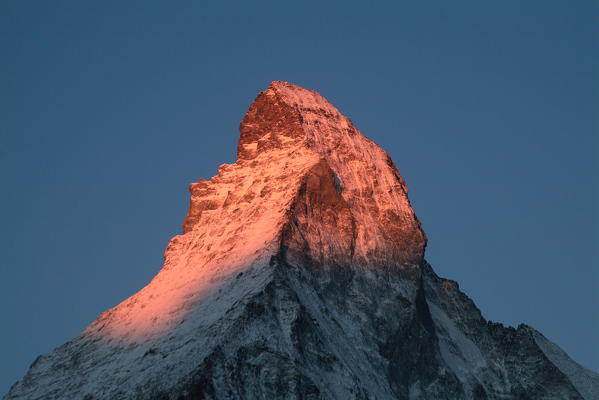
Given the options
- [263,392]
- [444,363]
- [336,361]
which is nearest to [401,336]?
[444,363]

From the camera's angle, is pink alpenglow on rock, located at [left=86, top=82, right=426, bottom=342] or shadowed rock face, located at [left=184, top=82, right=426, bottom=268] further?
shadowed rock face, located at [left=184, top=82, right=426, bottom=268]

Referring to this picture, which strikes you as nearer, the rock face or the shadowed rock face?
the rock face

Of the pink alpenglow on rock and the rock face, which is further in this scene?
the pink alpenglow on rock

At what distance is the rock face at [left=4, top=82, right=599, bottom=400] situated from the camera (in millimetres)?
114500

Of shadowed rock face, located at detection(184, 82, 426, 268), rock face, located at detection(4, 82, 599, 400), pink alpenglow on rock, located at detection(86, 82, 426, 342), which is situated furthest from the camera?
shadowed rock face, located at detection(184, 82, 426, 268)

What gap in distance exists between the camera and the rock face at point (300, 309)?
376ft

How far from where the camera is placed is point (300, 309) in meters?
118

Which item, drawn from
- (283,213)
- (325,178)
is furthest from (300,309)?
(325,178)

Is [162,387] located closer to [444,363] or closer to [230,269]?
[230,269]

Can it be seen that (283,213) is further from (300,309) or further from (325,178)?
(300,309)

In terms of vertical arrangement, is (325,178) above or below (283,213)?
above

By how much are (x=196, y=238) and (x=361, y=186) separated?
18.7 meters

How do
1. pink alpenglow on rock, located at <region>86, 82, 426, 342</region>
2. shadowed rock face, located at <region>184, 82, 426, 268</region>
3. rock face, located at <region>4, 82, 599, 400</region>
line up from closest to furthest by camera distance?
rock face, located at <region>4, 82, 599, 400</region>
pink alpenglow on rock, located at <region>86, 82, 426, 342</region>
shadowed rock face, located at <region>184, 82, 426, 268</region>

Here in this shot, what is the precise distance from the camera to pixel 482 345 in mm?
148625
